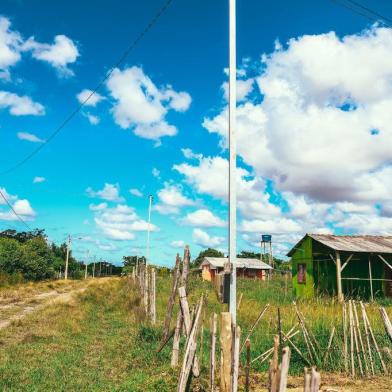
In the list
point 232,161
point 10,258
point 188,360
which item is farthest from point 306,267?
point 10,258

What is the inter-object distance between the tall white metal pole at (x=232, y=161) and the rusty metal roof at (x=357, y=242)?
14.8m

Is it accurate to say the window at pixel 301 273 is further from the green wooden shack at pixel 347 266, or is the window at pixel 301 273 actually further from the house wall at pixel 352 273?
the house wall at pixel 352 273

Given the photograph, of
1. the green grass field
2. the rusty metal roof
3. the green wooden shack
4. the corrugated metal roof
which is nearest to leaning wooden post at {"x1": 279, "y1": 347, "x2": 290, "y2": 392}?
the green grass field

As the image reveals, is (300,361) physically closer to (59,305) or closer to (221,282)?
(221,282)

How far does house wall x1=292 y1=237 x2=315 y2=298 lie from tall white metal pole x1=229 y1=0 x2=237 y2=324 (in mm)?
18203

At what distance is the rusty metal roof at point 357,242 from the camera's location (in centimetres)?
1981

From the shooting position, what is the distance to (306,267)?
23984 millimetres

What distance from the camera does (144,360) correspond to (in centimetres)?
782

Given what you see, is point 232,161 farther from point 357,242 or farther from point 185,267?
point 357,242

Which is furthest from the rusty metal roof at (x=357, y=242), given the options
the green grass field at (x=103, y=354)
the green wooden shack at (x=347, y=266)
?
the green grass field at (x=103, y=354)

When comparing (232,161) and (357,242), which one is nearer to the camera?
(232,161)

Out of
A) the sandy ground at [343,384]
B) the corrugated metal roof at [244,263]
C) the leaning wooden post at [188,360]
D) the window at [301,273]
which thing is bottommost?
the sandy ground at [343,384]

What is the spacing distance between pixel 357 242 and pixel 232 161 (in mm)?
17870

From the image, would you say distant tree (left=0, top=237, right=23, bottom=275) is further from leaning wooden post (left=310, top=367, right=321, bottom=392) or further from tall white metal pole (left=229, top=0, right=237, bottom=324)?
leaning wooden post (left=310, top=367, right=321, bottom=392)
